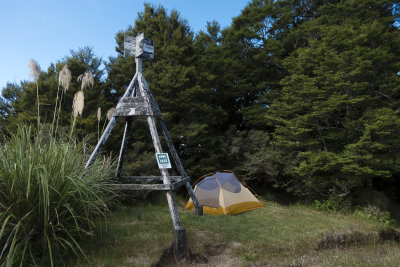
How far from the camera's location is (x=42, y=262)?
2826mm

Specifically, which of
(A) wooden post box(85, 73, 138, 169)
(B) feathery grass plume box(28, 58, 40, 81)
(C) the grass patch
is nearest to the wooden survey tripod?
(A) wooden post box(85, 73, 138, 169)

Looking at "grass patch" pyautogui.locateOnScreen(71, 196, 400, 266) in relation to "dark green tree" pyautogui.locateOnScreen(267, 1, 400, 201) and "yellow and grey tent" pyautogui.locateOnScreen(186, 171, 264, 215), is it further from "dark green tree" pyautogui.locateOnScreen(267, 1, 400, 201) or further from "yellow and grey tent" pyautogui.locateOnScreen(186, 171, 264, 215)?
"dark green tree" pyautogui.locateOnScreen(267, 1, 400, 201)

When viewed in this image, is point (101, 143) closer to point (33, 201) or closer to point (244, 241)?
point (33, 201)

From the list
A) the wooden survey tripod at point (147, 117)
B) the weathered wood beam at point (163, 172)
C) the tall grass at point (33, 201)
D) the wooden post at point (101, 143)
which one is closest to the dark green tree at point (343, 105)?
the wooden survey tripod at point (147, 117)

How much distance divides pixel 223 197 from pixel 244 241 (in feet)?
8.64

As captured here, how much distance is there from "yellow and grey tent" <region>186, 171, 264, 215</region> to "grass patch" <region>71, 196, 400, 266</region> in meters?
0.63

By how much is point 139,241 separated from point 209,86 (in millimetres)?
10735

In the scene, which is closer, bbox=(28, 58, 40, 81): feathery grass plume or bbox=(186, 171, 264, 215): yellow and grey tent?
bbox=(28, 58, 40, 81): feathery grass plume

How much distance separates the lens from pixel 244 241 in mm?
4492

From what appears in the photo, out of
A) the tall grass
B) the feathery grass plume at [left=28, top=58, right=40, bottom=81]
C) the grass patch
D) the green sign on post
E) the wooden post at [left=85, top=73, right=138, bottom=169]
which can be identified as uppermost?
the feathery grass plume at [left=28, top=58, right=40, bottom=81]

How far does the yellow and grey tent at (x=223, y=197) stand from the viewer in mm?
7012

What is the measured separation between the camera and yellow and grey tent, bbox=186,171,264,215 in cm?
701

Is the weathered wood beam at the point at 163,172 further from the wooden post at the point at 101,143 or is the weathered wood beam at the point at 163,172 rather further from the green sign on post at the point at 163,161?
the wooden post at the point at 101,143

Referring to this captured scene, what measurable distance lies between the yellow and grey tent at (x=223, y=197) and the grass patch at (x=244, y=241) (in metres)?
0.63
